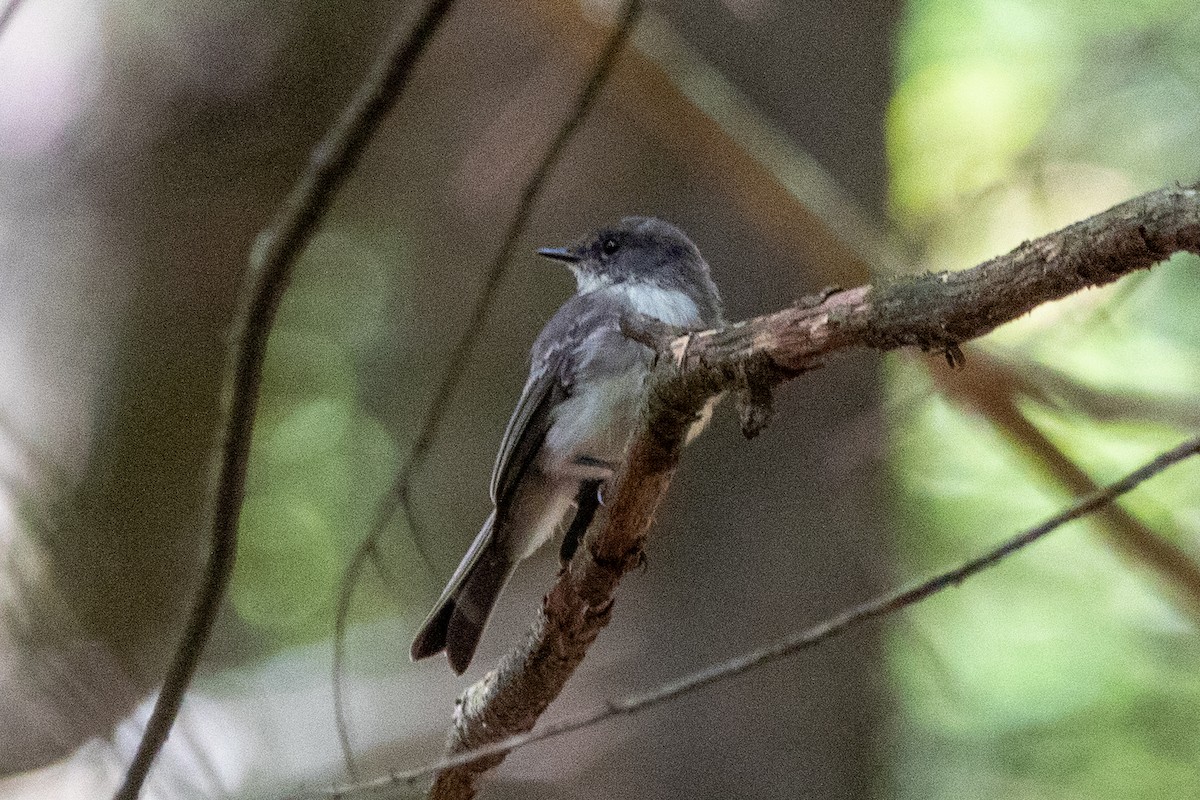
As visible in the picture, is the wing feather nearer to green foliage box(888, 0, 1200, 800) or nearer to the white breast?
the white breast

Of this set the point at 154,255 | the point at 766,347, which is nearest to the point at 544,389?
the point at 766,347

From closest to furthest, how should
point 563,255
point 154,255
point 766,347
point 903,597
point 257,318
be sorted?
point 903,597 < point 257,318 < point 766,347 < point 563,255 < point 154,255

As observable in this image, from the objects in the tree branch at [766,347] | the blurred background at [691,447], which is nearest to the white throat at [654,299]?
the blurred background at [691,447]

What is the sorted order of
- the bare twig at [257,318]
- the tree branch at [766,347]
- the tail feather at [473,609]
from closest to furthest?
the tree branch at [766,347] → the bare twig at [257,318] → the tail feather at [473,609]

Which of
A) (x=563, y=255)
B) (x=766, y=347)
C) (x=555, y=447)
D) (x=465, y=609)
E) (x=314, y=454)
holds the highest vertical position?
(x=314, y=454)

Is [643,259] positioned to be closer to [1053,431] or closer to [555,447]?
[555,447]

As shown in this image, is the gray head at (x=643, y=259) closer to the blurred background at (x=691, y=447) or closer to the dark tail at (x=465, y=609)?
the blurred background at (x=691, y=447)

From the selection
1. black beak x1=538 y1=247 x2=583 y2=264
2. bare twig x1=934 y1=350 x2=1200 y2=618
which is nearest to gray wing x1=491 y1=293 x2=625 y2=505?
black beak x1=538 y1=247 x2=583 y2=264
